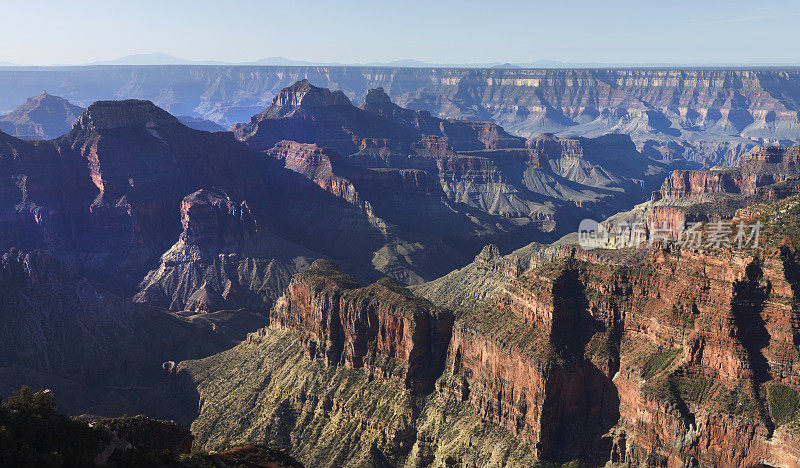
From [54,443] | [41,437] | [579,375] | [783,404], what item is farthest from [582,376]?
[41,437]

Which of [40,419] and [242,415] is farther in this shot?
[242,415]

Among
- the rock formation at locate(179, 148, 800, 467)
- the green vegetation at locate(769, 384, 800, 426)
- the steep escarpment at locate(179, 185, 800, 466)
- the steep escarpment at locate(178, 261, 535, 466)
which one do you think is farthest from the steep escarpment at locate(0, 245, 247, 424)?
the green vegetation at locate(769, 384, 800, 426)

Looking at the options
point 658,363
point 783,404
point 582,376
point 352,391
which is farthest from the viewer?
point 352,391

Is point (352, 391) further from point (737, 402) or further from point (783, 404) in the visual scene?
point (783, 404)

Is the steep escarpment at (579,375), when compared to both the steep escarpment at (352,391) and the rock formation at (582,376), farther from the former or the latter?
the steep escarpment at (352,391)

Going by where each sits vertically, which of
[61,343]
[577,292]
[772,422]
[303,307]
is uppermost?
[577,292]

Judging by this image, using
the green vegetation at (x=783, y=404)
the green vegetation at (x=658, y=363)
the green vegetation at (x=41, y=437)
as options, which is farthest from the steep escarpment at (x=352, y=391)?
the green vegetation at (x=41, y=437)

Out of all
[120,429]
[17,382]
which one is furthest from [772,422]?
[17,382]

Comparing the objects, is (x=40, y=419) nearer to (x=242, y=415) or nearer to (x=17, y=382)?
(x=242, y=415)
